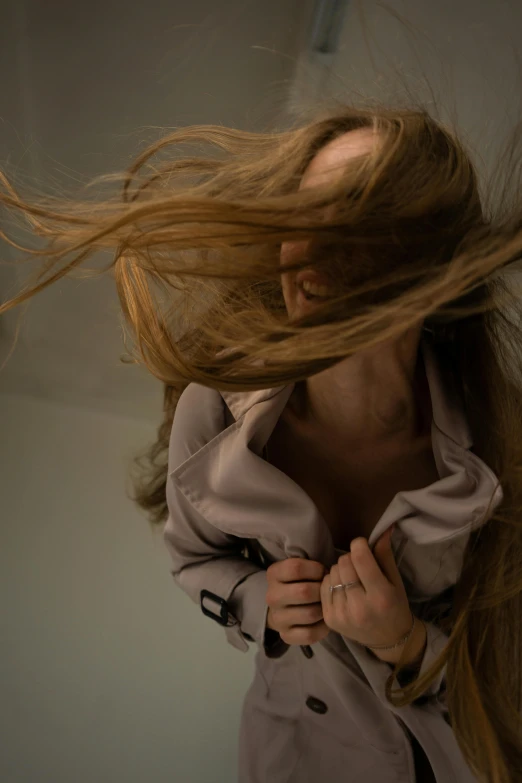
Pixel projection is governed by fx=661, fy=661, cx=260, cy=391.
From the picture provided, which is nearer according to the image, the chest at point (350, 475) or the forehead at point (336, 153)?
the forehead at point (336, 153)

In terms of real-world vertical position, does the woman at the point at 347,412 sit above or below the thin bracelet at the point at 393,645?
above

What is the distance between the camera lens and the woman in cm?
35

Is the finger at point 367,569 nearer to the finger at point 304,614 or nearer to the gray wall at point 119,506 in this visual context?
the finger at point 304,614

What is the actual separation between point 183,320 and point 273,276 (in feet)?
0.45

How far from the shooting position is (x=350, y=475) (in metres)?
0.53

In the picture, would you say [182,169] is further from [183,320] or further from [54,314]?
[54,314]

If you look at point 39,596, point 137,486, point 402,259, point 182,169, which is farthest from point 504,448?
Answer: point 39,596

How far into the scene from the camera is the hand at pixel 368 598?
0.44m

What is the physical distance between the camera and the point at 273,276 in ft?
1.21

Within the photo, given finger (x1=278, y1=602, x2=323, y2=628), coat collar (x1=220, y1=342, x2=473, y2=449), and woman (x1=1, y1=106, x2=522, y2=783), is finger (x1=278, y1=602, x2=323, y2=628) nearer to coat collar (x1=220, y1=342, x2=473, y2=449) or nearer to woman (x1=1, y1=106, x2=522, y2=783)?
woman (x1=1, y1=106, x2=522, y2=783)

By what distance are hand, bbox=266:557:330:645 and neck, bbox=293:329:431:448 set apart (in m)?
0.10

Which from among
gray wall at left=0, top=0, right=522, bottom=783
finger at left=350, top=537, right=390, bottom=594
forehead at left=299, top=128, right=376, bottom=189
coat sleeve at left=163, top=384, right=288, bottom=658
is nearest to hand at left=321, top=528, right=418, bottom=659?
finger at left=350, top=537, right=390, bottom=594

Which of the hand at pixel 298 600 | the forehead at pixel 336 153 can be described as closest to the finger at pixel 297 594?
the hand at pixel 298 600

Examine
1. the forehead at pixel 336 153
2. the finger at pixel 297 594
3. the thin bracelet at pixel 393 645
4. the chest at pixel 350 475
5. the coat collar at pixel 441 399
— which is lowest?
the thin bracelet at pixel 393 645
